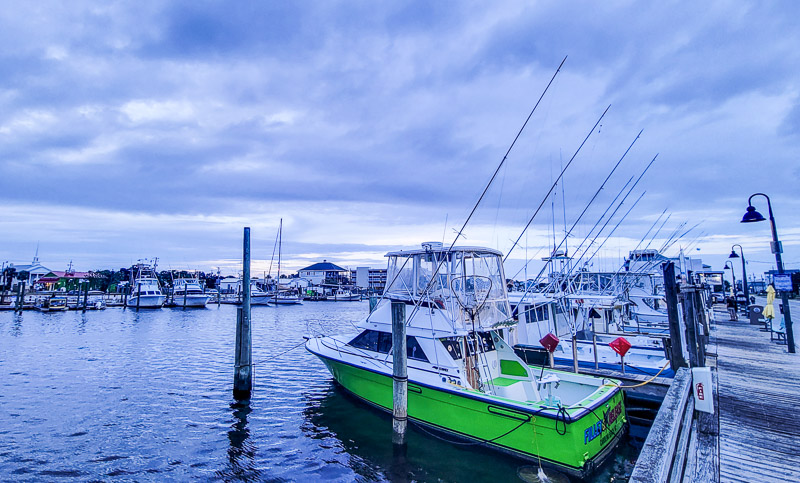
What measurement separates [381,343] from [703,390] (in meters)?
7.37

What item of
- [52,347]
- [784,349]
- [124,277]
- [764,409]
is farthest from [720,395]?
[124,277]

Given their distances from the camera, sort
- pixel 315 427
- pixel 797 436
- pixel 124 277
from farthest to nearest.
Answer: pixel 124 277 < pixel 315 427 < pixel 797 436

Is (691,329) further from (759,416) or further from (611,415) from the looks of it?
(611,415)

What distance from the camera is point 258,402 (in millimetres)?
11914

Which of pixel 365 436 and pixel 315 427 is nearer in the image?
pixel 365 436

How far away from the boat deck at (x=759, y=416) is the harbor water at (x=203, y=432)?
2.53 metres

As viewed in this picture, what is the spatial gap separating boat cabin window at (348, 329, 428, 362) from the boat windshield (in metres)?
1.14

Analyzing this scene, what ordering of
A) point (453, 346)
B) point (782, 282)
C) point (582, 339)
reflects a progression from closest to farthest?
point (453, 346)
point (782, 282)
point (582, 339)

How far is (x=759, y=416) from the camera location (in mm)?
6480

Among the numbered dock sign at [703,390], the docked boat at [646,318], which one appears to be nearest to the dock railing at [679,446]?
the numbered dock sign at [703,390]

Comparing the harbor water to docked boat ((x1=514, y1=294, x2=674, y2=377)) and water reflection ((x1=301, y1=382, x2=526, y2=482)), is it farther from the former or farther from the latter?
docked boat ((x1=514, y1=294, x2=674, y2=377))

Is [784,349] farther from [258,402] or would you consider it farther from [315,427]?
[258,402]

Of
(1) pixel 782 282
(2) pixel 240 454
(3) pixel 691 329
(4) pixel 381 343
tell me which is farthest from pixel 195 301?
(1) pixel 782 282

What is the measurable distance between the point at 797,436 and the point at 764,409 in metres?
1.33
